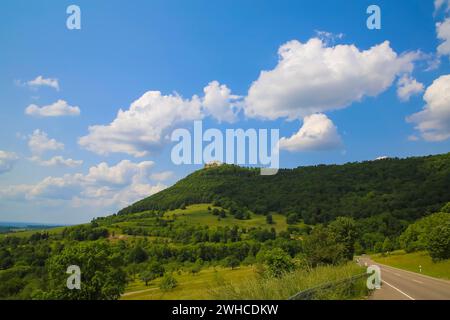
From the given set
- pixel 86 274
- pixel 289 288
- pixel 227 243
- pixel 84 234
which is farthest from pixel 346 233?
pixel 84 234

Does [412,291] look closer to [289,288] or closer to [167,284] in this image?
[289,288]

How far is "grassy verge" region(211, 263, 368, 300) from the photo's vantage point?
38.1 feet

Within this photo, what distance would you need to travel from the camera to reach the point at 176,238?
169 meters

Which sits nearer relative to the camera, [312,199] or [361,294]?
[361,294]

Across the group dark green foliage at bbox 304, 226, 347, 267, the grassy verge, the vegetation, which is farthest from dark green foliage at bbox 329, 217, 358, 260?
the grassy verge

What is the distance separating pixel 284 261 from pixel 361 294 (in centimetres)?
3772

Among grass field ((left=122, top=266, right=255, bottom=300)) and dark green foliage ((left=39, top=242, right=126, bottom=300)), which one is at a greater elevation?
dark green foliage ((left=39, top=242, right=126, bottom=300))

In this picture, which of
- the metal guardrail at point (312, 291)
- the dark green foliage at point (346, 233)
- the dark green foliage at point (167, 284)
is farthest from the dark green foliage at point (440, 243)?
the dark green foliage at point (167, 284)

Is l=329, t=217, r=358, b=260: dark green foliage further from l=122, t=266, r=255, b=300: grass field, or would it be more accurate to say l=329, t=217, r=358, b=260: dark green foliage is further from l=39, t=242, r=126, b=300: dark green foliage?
l=122, t=266, r=255, b=300: grass field

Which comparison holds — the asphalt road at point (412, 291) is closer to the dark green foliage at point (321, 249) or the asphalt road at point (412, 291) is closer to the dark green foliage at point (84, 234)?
the dark green foliage at point (321, 249)

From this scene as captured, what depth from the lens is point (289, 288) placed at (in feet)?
45.4

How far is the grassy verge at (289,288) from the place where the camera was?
11617 mm
